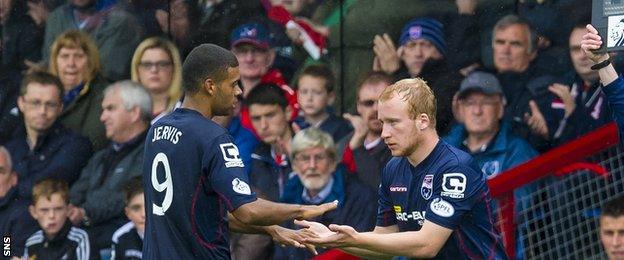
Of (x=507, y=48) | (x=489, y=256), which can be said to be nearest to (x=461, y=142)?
(x=507, y=48)

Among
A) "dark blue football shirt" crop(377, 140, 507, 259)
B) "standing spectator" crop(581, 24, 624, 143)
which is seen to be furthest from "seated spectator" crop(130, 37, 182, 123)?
"standing spectator" crop(581, 24, 624, 143)

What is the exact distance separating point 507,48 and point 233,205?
3.59 meters

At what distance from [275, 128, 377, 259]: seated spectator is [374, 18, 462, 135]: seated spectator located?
0.71 metres

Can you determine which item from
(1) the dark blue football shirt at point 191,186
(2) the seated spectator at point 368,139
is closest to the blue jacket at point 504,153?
(2) the seated spectator at point 368,139

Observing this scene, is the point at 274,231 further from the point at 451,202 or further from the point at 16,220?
the point at 16,220

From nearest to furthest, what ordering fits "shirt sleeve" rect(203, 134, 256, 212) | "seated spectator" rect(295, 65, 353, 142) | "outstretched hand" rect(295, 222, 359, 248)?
1. "outstretched hand" rect(295, 222, 359, 248)
2. "shirt sleeve" rect(203, 134, 256, 212)
3. "seated spectator" rect(295, 65, 353, 142)

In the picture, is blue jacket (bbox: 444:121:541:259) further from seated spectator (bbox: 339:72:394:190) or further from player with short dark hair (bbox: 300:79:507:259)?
player with short dark hair (bbox: 300:79:507:259)

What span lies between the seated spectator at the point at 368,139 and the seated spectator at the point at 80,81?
1.89 metres

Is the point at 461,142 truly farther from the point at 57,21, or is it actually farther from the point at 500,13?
the point at 57,21

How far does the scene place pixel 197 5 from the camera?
11.0 meters

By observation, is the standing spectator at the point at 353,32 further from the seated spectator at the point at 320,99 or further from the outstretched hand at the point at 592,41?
the outstretched hand at the point at 592,41

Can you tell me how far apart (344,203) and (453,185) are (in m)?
3.45

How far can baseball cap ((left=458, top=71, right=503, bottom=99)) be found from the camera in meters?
10.4

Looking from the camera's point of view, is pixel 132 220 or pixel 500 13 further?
pixel 132 220
